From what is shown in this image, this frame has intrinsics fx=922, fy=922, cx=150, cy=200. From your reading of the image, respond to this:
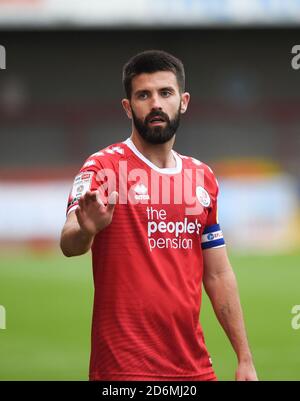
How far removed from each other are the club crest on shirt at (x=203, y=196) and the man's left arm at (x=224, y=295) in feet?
0.73

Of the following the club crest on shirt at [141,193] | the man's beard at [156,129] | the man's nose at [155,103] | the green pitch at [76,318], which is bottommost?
the green pitch at [76,318]

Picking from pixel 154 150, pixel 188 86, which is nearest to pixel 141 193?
pixel 154 150

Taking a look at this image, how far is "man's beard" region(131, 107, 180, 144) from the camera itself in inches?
151

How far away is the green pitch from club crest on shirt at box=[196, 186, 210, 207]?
348cm

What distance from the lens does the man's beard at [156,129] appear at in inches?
151

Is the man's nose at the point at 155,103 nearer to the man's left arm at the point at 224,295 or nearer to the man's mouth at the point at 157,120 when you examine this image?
the man's mouth at the point at 157,120

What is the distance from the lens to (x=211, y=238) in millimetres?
4070

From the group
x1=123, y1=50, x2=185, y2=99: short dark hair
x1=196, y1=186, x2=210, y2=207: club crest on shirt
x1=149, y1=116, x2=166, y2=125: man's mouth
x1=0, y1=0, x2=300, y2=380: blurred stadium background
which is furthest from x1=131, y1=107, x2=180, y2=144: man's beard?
x1=0, y1=0, x2=300, y2=380: blurred stadium background

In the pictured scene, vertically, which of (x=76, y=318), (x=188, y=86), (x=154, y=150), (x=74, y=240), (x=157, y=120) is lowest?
(x=76, y=318)

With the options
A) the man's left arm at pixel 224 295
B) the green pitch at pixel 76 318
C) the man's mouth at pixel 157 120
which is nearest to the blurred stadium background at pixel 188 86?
the green pitch at pixel 76 318

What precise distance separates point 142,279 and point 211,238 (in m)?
0.49

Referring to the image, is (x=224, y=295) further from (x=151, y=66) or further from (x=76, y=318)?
(x=76, y=318)

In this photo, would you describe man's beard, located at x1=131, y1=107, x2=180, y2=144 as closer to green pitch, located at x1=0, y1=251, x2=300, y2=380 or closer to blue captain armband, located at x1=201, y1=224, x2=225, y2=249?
blue captain armband, located at x1=201, y1=224, x2=225, y2=249

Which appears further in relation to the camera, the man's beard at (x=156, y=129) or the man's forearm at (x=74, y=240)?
the man's beard at (x=156, y=129)
